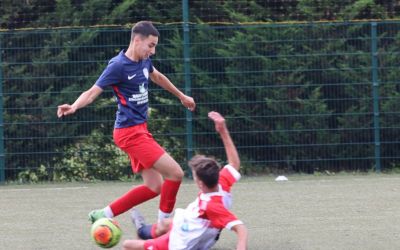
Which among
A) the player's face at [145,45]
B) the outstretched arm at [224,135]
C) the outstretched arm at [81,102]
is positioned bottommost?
the outstretched arm at [224,135]

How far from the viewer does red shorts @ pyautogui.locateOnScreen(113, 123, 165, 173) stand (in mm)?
7426

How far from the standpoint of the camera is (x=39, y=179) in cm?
1298

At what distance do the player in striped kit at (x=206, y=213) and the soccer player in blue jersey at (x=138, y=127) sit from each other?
1003 mm

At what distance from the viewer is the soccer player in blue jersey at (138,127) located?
7422mm

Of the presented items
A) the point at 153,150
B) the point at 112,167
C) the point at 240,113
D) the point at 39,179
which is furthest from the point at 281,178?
the point at 153,150

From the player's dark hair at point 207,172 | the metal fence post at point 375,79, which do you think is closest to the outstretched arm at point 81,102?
the player's dark hair at point 207,172

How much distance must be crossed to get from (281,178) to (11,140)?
3.95 metres

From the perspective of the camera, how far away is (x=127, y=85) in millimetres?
7516

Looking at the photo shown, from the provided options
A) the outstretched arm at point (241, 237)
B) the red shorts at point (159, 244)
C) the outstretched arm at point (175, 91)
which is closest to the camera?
the outstretched arm at point (241, 237)

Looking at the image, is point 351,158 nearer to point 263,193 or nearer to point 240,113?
point 240,113

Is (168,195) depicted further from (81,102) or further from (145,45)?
(145,45)

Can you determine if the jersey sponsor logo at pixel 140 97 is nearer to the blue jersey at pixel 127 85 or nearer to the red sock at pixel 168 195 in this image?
the blue jersey at pixel 127 85

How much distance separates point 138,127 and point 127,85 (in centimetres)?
37

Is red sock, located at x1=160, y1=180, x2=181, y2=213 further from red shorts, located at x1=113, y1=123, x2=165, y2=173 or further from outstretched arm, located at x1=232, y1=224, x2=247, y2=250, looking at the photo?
outstretched arm, located at x1=232, y1=224, x2=247, y2=250
